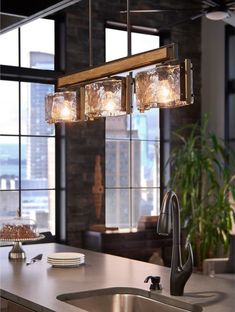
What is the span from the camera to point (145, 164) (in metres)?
6.61

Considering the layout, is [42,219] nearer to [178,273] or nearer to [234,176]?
[234,176]

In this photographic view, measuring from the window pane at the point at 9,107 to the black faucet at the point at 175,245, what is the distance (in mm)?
3599

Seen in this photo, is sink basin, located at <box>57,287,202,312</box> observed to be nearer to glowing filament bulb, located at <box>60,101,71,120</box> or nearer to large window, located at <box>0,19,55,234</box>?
glowing filament bulb, located at <box>60,101,71,120</box>

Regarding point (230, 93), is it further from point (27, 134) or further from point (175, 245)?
point (175, 245)

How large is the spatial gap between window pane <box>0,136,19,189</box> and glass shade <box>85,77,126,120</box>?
3.17 m

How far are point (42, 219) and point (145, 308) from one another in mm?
3591

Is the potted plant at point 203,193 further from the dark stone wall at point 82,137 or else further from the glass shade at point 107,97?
the glass shade at point 107,97

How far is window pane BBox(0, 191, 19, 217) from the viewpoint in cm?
560

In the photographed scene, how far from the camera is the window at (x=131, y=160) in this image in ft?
20.6

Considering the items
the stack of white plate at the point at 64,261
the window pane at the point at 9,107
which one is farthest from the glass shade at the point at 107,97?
the window pane at the point at 9,107

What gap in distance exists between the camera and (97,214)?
6000 mm

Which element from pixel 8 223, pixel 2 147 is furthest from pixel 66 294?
pixel 2 147

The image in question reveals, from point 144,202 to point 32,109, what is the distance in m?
1.77

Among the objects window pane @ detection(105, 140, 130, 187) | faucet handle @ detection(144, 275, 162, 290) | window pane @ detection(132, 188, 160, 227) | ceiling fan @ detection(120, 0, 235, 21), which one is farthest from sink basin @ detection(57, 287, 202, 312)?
window pane @ detection(132, 188, 160, 227)
